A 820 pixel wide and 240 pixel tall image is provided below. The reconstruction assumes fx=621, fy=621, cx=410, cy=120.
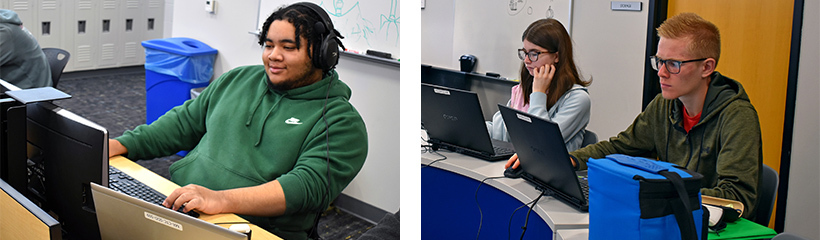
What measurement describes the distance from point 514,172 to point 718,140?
47 cm

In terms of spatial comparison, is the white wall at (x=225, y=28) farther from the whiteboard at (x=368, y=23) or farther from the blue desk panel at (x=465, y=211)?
the blue desk panel at (x=465, y=211)

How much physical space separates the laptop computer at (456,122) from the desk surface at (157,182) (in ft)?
1.36

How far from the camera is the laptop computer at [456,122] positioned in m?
1.29

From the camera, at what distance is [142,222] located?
0.98 metres

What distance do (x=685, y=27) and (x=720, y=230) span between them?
1.54ft

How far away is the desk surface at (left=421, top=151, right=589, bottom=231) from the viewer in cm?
129

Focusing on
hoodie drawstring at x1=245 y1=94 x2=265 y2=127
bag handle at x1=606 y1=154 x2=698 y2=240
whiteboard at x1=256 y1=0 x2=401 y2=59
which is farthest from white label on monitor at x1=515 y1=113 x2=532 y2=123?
whiteboard at x1=256 y1=0 x2=401 y2=59

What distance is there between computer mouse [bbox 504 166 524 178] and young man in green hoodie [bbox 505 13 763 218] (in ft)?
1.08

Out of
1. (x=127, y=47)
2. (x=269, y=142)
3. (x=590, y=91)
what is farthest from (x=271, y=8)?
(x=127, y=47)

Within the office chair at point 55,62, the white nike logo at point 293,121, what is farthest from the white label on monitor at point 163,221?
the office chair at point 55,62

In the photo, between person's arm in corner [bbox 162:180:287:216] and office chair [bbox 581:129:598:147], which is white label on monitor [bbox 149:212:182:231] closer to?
→ person's arm in corner [bbox 162:180:287:216]

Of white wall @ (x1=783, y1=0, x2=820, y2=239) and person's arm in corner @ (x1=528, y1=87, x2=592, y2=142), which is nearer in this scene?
white wall @ (x1=783, y1=0, x2=820, y2=239)

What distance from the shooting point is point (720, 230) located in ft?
3.68

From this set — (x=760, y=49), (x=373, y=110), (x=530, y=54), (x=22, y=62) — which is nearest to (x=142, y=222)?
(x=530, y=54)
